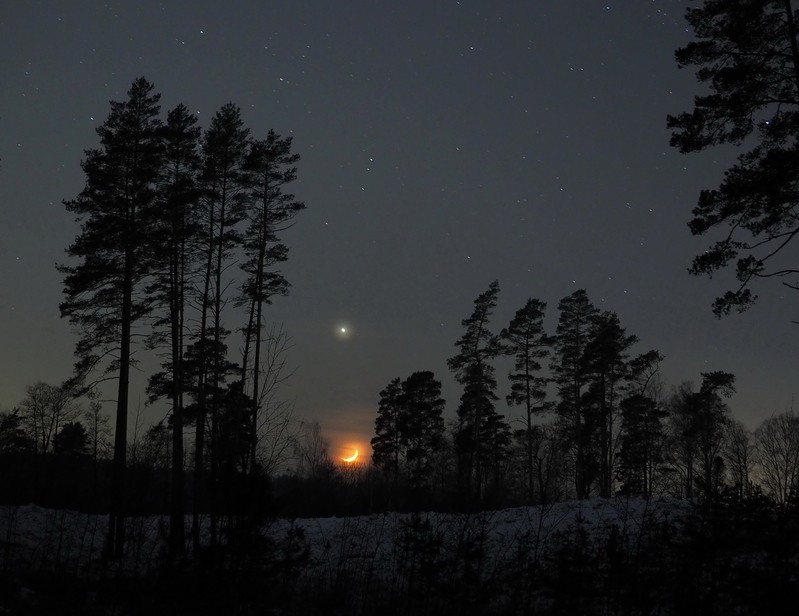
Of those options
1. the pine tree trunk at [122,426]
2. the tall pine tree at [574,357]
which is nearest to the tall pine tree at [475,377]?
the tall pine tree at [574,357]

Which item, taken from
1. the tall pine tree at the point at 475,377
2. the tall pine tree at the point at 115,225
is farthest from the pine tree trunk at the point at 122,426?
the tall pine tree at the point at 475,377

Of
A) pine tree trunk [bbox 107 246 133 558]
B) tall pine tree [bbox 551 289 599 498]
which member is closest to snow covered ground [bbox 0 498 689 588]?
pine tree trunk [bbox 107 246 133 558]

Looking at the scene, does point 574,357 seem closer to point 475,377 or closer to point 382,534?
point 475,377

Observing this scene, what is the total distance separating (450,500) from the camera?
456 inches

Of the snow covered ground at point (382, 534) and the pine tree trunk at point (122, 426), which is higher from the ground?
the pine tree trunk at point (122, 426)

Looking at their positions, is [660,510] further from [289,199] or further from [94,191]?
[94,191]

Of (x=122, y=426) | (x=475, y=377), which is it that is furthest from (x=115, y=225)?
(x=475, y=377)

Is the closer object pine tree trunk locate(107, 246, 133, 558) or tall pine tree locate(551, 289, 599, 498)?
pine tree trunk locate(107, 246, 133, 558)

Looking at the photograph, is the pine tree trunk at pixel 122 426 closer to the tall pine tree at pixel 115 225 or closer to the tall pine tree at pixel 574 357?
the tall pine tree at pixel 115 225

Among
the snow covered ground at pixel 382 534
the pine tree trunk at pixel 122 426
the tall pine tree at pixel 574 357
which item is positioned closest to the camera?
the snow covered ground at pixel 382 534

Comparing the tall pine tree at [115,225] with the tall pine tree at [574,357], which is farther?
the tall pine tree at [574,357]

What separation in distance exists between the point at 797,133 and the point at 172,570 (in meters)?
12.7

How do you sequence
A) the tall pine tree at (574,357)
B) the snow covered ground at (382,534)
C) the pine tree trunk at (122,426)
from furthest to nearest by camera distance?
the tall pine tree at (574,357) → the pine tree trunk at (122,426) → the snow covered ground at (382,534)

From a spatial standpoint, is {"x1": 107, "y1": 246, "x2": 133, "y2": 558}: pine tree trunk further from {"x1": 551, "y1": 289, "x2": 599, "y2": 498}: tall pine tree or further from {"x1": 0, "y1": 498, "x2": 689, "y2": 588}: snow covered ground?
{"x1": 551, "y1": 289, "x2": 599, "y2": 498}: tall pine tree
